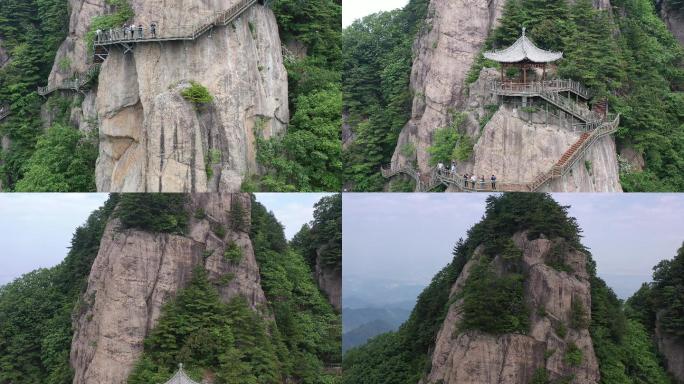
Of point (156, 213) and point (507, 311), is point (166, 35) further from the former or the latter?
point (507, 311)

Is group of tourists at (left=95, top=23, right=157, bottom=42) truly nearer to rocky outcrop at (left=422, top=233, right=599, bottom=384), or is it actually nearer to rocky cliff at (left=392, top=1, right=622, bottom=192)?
rocky cliff at (left=392, top=1, right=622, bottom=192)

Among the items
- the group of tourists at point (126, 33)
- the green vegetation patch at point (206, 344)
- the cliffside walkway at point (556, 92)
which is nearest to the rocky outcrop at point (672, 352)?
the cliffside walkway at point (556, 92)

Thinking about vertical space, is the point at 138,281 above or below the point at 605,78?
below

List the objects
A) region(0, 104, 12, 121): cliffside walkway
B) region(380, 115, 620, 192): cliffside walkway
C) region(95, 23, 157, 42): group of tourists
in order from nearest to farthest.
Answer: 1. region(95, 23, 157, 42): group of tourists
2. region(380, 115, 620, 192): cliffside walkway
3. region(0, 104, 12, 121): cliffside walkway

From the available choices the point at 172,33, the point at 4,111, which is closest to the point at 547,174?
the point at 172,33

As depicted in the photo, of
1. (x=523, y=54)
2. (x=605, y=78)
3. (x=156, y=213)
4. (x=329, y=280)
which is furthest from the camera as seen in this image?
(x=329, y=280)

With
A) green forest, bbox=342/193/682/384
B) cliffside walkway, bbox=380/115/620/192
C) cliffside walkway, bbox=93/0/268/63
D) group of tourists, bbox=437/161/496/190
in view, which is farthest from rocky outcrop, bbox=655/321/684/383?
cliffside walkway, bbox=93/0/268/63
